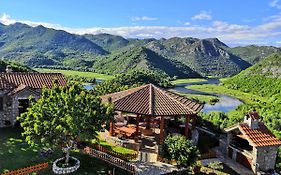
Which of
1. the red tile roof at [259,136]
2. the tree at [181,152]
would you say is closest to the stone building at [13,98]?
the tree at [181,152]

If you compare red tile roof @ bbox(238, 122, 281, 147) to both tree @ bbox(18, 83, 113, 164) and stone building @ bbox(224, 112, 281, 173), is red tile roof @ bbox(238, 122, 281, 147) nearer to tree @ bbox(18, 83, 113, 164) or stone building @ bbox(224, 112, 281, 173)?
stone building @ bbox(224, 112, 281, 173)

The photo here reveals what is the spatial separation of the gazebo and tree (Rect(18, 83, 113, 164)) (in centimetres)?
484

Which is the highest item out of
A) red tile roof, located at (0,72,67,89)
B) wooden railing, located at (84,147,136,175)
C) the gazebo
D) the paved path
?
red tile roof, located at (0,72,67,89)

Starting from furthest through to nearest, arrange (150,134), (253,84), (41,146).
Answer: (253,84) → (150,134) → (41,146)

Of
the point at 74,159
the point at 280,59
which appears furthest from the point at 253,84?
the point at 74,159

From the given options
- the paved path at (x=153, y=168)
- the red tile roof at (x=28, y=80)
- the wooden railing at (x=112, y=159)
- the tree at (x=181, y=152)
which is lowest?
the paved path at (x=153, y=168)

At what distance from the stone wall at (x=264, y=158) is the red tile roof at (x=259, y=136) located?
41cm

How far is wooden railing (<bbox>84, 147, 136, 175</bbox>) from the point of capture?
24688 millimetres

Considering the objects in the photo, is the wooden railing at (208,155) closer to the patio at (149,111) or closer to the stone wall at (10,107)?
the patio at (149,111)

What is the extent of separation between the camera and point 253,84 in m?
139

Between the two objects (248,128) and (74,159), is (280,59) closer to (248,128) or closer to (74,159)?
(248,128)

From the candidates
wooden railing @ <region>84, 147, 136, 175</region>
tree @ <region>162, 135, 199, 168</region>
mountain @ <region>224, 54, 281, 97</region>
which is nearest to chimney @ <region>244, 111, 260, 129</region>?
tree @ <region>162, 135, 199, 168</region>

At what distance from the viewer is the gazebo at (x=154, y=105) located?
2848cm

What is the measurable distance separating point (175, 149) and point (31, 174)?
10523 mm
